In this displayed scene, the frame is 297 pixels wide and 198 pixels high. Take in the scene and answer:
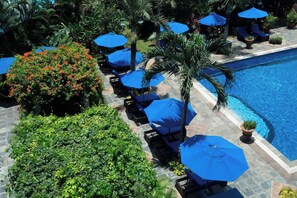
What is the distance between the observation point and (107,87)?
73.3ft

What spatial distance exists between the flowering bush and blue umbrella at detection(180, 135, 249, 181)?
237 inches

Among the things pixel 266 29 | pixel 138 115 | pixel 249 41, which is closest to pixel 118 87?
pixel 138 115

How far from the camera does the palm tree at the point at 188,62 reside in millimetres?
13477

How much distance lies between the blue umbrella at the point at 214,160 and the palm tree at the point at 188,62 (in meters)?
1.95

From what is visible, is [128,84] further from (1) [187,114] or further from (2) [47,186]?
(2) [47,186]

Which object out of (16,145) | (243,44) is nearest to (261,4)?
(243,44)

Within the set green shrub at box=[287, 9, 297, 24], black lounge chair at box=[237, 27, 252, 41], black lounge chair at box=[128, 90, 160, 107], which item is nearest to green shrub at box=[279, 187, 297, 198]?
black lounge chair at box=[128, 90, 160, 107]

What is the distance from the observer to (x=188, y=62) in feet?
45.6

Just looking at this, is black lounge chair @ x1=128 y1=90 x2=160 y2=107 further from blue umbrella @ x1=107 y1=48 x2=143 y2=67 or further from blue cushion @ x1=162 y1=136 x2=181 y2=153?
blue umbrella @ x1=107 y1=48 x2=143 y2=67

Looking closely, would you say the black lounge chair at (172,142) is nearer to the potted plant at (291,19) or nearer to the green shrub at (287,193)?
the green shrub at (287,193)

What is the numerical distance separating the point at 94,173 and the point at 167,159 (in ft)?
20.0

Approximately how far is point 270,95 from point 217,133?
6.54m

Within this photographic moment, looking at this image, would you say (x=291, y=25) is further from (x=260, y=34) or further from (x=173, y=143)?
(x=173, y=143)

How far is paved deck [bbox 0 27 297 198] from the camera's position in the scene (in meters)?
14.0
